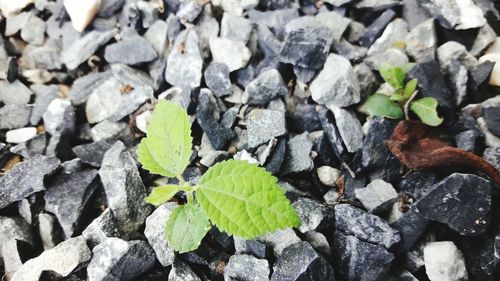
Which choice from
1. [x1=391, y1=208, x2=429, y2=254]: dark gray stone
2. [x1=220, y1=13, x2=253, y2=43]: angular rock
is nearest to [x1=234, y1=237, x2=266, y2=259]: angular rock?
[x1=391, y1=208, x2=429, y2=254]: dark gray stone

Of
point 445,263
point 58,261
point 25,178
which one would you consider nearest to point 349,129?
point 445,263

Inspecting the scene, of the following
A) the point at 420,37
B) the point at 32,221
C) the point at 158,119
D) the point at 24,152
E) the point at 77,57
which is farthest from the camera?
the point at 77,57

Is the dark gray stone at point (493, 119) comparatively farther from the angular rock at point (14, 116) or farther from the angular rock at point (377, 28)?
the angular rock at point (14, 116)

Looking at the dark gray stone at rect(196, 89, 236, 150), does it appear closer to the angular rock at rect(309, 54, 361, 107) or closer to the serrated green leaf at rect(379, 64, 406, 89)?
the angular rock at rect(309, 54, 361, 107)

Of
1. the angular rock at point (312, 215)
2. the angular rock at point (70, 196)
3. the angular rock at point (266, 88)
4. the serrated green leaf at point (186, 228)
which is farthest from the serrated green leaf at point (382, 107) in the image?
the angular rock at point (70, 196)

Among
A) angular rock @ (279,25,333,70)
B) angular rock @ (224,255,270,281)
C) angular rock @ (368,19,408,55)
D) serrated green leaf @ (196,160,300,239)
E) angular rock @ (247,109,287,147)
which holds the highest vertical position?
angular rock @ (279,25,333,70)

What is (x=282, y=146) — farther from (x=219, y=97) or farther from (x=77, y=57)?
(x=77, y=57)

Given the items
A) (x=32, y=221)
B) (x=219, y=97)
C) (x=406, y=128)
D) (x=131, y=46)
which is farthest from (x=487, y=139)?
(x=32, y=221)
